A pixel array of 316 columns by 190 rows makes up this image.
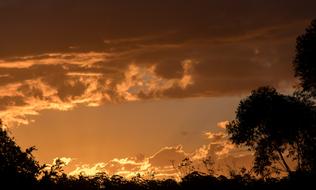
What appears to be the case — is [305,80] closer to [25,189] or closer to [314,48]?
[314,48]

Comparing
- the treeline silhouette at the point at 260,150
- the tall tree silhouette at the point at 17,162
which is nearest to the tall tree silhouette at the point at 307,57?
the treeline silhouette at the point at 260,150

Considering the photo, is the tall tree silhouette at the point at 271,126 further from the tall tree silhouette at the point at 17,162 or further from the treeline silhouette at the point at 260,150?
the tall tree silhouette at the point at 17,162

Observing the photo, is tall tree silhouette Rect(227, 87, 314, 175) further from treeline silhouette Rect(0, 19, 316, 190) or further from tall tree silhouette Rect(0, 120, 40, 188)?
tall tree silhouette Rect(0, 120, 40, 188)

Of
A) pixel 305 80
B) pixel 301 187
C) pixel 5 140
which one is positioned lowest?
pixel 301 187

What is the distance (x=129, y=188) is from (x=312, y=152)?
4327 centimetres

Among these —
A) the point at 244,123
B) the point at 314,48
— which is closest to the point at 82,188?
the point at 314,48

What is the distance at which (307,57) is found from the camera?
2869 inches

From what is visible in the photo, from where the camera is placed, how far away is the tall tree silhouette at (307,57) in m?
72.3

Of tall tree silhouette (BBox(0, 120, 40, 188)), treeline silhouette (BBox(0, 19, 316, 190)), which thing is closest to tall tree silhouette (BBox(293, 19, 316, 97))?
treeline silhouette (BBox(0, 19, 316, 190))

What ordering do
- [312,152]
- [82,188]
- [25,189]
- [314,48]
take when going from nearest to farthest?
[25,189] < [82,188] < [314,48] < [312,152]

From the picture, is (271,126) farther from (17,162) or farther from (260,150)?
(17,162)

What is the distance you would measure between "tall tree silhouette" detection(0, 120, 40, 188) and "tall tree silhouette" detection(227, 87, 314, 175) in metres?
45.2

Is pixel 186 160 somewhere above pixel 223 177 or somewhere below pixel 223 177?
above

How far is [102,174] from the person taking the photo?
56781mm
